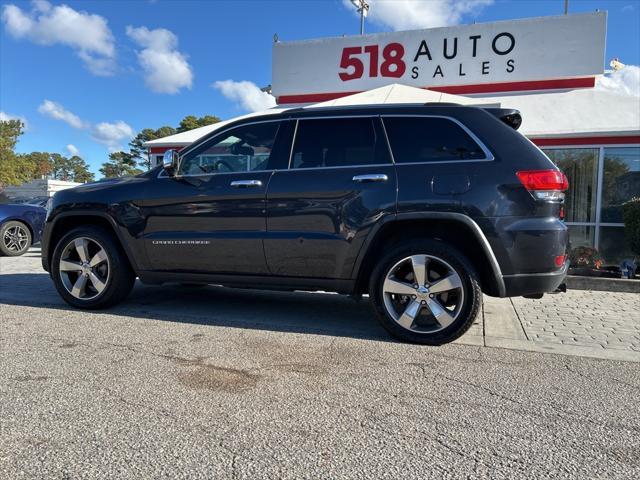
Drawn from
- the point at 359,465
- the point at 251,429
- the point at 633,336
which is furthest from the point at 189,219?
the point at 633,336

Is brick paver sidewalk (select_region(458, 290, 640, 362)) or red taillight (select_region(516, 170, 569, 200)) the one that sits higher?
red taillight (select_region(516, 170, 569, 200))

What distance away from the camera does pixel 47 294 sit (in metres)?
6.16

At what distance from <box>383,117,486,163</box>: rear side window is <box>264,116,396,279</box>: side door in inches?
4.5

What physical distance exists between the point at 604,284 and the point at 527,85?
7902 millimetres

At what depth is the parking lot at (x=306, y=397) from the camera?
2.34 meters

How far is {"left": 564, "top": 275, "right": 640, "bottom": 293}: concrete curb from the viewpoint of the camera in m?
6.90

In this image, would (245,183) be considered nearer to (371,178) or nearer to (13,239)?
(371,178)

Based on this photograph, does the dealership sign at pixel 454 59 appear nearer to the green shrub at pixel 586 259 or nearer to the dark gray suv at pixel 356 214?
the green shrub at pixel 586 259

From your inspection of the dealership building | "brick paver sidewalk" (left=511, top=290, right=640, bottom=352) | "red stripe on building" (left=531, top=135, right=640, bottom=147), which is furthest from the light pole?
"brick paver sidewalk" (left=511, top=290, right=640, bottom=352)

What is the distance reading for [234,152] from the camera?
484cm

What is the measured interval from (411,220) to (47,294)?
4722 millimetres

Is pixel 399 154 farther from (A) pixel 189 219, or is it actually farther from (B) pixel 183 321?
(B) pixel 183 321

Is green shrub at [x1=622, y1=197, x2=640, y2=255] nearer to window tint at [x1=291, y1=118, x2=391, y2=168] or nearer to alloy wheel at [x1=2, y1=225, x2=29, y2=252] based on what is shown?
window tint at [x1=291, y1=118, x2=391, y2=168]

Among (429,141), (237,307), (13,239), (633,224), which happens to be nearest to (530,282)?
(429,141)
